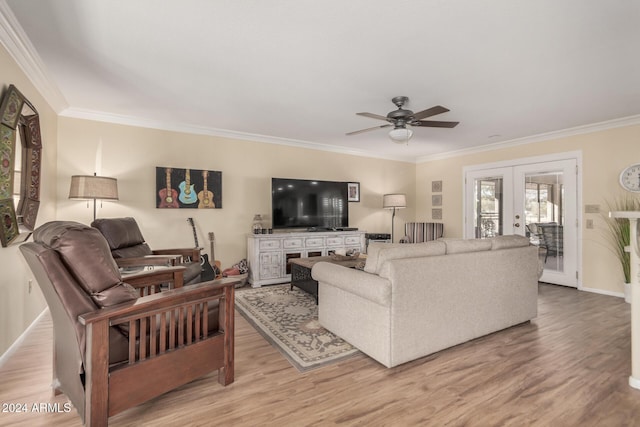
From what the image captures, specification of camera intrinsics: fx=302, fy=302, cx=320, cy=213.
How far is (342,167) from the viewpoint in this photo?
19.8 feet

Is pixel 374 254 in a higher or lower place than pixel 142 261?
higher

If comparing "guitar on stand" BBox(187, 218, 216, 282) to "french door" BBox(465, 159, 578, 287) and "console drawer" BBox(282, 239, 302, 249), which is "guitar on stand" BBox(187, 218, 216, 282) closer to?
"console drawer" BBox(282, 239, 302, 249)

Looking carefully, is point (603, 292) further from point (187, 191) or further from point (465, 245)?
point (187, 191)

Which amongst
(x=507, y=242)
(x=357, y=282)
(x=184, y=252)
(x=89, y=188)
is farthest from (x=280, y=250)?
(x=507, y=242)

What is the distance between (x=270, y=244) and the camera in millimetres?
4734

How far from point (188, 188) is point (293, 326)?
2730 mm

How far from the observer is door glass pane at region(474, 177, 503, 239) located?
552 cm

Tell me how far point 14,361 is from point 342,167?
5.08 m

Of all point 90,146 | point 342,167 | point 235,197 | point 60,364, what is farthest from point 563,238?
point 90,146

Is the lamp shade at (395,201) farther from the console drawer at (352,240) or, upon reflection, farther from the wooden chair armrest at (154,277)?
the wooden chair armrest at (154,277)

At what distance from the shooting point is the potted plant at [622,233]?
3949mm

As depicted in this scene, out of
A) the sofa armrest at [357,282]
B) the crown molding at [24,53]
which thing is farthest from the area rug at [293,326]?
the crown molding at [24,53]

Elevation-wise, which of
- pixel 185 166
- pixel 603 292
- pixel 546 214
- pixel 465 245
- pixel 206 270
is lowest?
pixel 603 292

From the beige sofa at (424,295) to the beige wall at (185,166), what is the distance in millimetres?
2568
